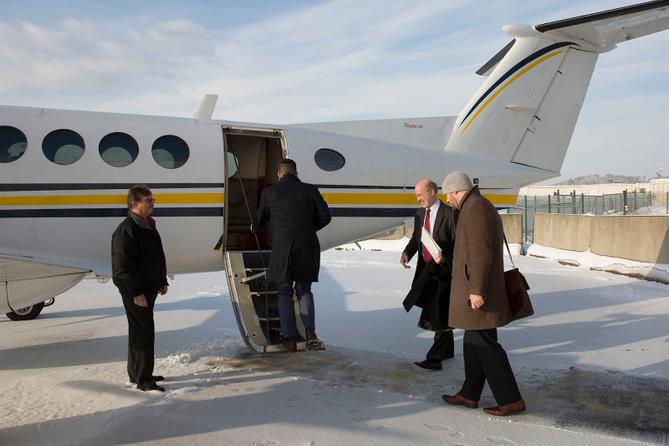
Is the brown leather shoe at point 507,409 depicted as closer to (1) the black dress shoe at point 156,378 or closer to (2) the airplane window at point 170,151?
(1) the black dress shoe at point 156,378

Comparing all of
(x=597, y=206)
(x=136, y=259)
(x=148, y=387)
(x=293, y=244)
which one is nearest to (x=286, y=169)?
(x=293, y=244)

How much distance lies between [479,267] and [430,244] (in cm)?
133

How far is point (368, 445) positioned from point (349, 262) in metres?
11.5

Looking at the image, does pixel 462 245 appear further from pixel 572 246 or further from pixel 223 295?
pixel 572 246

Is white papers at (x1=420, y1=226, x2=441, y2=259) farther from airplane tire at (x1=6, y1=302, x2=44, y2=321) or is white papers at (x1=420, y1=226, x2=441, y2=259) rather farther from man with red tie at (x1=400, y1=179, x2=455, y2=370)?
airplane tire at (x1=6, y1=302, x2=44, y2=321)

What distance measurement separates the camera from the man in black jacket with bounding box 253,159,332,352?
5656mm

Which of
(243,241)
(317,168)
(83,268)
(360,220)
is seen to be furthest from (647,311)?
(83,268)

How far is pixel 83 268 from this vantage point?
602 centimetres

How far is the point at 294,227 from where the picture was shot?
18.6ft

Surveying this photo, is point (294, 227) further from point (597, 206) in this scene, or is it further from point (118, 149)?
point (597, 206)

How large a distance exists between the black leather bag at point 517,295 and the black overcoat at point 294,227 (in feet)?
6.91

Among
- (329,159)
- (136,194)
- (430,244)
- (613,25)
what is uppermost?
(613,25)

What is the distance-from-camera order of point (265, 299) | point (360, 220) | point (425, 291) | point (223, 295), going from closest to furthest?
1. point (425, 291)
2. point (265, 299)
3. point (360, 220)
4. point (223, 295)

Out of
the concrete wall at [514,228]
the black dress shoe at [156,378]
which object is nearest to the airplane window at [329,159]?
the black dress shoe at [156,378]
